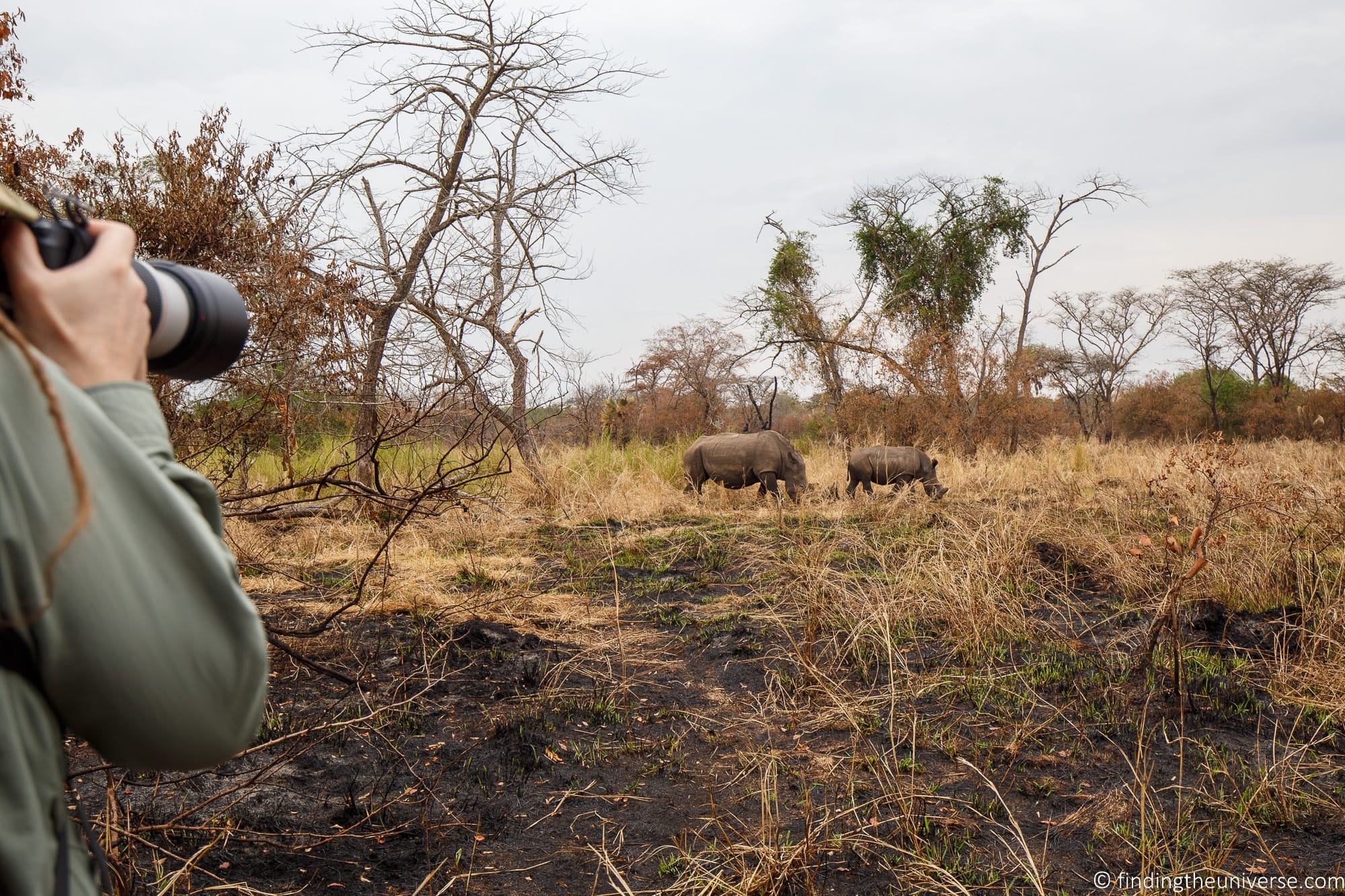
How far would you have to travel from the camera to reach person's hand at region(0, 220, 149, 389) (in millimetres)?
805

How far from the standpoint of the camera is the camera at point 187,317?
98cm

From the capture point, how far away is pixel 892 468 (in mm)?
10734

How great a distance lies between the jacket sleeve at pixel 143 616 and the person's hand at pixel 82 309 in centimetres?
3

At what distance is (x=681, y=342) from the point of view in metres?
33.9

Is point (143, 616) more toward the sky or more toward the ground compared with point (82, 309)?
more toward the ground

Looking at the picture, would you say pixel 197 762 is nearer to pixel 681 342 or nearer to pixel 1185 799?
pixel 1185 799

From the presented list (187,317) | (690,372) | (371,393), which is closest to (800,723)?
(187,317)

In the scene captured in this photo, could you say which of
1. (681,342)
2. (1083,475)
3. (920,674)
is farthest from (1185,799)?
(681,342)

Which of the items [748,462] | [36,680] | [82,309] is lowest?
[748,462]

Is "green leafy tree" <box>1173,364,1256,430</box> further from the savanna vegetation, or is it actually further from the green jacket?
the green jacket

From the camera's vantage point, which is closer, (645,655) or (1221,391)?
(645,655)

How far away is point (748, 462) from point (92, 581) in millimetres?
10604

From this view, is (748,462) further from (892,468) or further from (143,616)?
(143,616)

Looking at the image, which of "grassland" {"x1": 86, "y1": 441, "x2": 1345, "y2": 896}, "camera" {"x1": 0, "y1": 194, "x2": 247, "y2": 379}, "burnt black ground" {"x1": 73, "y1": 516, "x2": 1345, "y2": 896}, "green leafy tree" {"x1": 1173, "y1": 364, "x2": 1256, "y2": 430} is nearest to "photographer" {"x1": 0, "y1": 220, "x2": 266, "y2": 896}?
"camera" {"x1": 0, "y1": 194, "x2": 247, "y2": 379}
